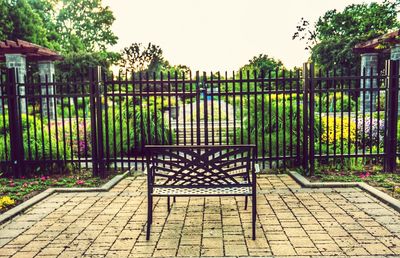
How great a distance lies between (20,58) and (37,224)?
12.7 metres

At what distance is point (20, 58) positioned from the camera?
15.6 m

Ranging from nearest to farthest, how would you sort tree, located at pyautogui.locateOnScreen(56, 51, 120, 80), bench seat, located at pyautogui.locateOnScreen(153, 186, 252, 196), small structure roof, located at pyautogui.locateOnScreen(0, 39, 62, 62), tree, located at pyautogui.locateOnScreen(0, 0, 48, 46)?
1. bench seat, located at pyautogui.locateOnScreen(153, 186, 252, 196)
2. small structure roof, located at pyautogui.locateOnScreen(0, 39, 62, 62)
3. tree, located at pyautogui.locateOnScreen(0, 0, 48, 46)
4. tree, located at pyautogui.locateOnScreen(56, 51, 120, 80)

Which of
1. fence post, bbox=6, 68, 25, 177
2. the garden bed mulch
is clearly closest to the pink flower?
the garden bed mulch

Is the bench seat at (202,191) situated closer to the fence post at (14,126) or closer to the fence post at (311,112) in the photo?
the fence post at (311,112)

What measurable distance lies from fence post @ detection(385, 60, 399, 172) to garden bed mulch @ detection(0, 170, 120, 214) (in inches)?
190

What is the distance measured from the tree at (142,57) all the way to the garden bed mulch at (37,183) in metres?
50.8

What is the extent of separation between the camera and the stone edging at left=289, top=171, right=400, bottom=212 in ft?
16.5

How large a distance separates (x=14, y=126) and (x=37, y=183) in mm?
1155

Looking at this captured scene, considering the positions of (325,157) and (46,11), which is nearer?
(325,157)

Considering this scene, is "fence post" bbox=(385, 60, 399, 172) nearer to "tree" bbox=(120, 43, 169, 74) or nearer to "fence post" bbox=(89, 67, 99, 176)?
"fence post" bbox=(89, 67, 99, 176)

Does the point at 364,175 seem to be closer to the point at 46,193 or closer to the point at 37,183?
the point at 46,193

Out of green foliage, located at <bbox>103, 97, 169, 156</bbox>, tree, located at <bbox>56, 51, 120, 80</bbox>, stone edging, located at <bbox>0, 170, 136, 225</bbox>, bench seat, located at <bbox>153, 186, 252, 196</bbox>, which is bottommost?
stone edging, located at <bbox>0, 170, 136, 225</bbox>

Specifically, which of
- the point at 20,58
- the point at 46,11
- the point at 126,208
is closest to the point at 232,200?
the point at 126,208

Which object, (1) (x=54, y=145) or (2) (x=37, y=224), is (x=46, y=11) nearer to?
(1) (x=54, y=145)
